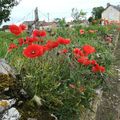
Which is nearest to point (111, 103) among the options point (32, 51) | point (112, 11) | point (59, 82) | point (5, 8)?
point (59, 82)

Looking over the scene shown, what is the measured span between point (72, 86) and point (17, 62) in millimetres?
813

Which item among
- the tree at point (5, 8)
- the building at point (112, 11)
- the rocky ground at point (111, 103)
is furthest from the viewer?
the building at point (112, 11)

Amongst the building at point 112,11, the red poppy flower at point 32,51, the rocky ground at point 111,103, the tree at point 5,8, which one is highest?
the red poppy flower at point 32,51

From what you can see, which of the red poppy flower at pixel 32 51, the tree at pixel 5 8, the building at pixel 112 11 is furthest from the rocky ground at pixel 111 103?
the building at pixel 112 11

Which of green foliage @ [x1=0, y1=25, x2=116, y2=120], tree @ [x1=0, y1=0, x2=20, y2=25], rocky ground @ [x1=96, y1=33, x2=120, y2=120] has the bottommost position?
tree @ [x1=0, y1=0, x2=20, y2=25]

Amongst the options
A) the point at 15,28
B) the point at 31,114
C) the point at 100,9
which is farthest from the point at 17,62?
the point at 100,9

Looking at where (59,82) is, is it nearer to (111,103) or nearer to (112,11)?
(111,103)

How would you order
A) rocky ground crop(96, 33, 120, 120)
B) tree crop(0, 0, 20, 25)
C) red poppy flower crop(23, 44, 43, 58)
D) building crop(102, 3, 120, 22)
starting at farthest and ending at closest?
building crop(102, 3, 120, 22) < tree crop(0, 0, 20, 25) < rocky ground crop(96, 33, 120, 120) < red poppy flower crop(23, 44, 43, 58)

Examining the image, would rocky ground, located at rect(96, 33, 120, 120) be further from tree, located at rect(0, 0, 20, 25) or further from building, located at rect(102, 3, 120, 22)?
building, located at rect(102, 3, 120, 22)

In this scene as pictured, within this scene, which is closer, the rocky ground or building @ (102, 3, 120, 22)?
the rocky ground

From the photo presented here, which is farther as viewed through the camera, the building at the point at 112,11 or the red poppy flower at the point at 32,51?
the building at the point at 112,11

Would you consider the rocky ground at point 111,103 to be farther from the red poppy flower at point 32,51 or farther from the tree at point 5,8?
the tree at point 5,8

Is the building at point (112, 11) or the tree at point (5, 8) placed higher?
the tree at point (5, 8)

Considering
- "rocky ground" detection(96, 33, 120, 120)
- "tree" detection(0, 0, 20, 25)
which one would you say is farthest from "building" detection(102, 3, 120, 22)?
"rocky ground" detection(96, 33, 120, 120)
